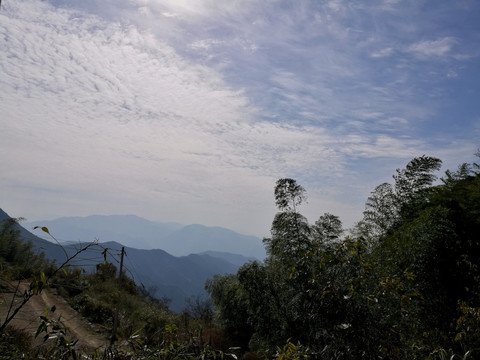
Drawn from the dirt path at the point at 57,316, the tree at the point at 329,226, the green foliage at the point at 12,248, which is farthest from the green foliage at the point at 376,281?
the green foliage at the point at 12,248

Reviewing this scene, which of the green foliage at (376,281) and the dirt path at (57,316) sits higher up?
the green foliage at (376,281)

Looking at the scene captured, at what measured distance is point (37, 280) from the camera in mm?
1711

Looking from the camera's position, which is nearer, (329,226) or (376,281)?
(376,281)

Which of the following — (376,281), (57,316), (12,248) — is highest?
(376,281)

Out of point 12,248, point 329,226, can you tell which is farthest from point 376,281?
point 12,248

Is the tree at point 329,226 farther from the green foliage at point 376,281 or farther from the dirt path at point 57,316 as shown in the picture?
the dirt path at point 57,316

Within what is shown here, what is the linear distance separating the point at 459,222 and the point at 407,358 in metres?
10.00

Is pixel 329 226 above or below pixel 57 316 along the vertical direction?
above

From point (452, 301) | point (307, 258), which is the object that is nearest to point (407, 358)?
point (307, 258)

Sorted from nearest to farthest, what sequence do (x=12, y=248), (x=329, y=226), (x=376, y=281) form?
(x=376, y=281) → (x=329, y=226) → (x=12, y=248)

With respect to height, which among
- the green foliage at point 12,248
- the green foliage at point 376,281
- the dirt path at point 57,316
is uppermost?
the green foliage at point 376,281

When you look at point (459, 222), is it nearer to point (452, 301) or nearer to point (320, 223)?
point (452, 301)

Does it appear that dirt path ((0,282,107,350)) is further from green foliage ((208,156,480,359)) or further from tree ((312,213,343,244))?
tree ((312,213,343,244))

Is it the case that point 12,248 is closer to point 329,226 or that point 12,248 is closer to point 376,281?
point 329,226
